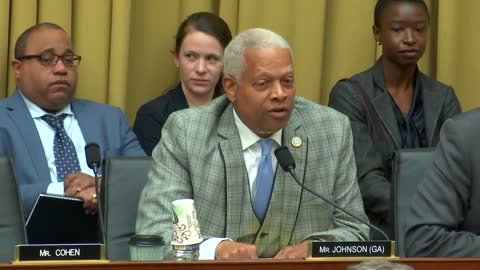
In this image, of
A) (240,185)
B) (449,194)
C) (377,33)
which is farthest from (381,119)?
(449,194)

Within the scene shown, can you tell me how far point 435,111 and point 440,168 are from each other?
1.30 m

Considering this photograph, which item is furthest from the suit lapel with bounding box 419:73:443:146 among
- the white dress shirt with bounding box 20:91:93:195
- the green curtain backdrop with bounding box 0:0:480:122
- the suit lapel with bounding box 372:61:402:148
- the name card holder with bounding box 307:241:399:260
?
the name card holder with bounding box 307:241:399:260

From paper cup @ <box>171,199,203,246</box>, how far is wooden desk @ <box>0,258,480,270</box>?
0.28 metres

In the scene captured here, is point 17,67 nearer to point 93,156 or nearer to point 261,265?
point 93,156

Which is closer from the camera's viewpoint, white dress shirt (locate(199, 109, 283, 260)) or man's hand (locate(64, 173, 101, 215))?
white dress shirt (locate(199, 109, 283, 260))

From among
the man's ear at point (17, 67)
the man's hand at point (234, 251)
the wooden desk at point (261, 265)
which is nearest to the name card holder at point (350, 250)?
the wooden desk at point (261, 265)

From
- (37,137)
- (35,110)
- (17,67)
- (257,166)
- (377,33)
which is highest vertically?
(377,33)

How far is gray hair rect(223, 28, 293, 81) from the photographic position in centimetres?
336

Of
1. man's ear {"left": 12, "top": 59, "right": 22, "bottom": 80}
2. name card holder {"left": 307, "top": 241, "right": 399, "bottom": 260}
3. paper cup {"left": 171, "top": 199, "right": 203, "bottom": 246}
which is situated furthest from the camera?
man's ear {"left": 12, "top": 59, "right": 22, "bottom": 80}

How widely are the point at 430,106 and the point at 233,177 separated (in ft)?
4.41

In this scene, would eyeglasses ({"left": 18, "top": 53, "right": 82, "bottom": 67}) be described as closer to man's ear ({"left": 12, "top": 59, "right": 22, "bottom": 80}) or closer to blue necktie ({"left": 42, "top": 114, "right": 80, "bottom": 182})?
man's ear ({"left": 12, "top": 59, "right": 22, "bottom": 80})

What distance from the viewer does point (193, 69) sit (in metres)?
4.32

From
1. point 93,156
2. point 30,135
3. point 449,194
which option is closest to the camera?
point 449,194

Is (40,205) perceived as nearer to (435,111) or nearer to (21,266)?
(21,266)
